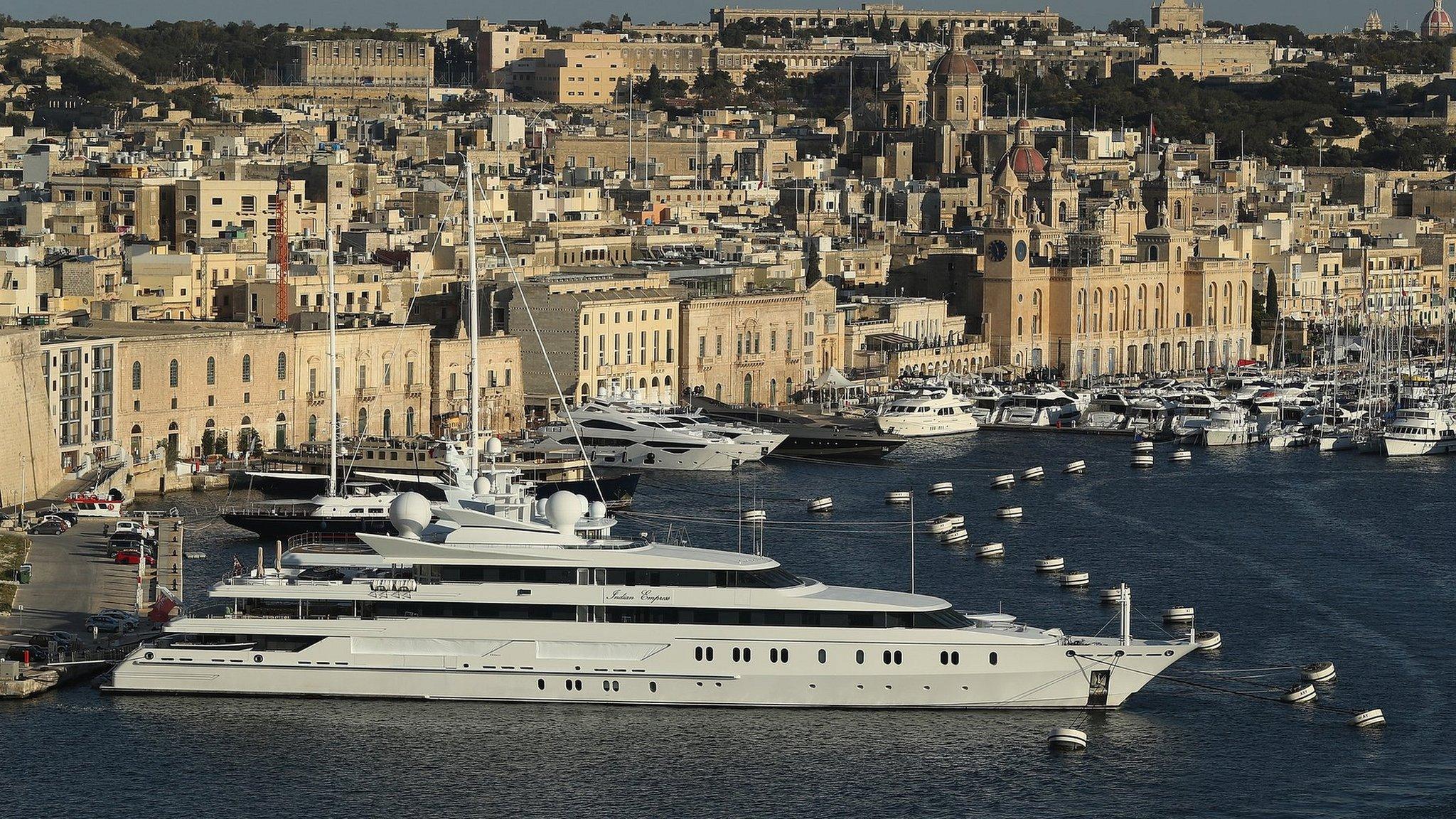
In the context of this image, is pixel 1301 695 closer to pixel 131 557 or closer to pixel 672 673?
pixel 672 673

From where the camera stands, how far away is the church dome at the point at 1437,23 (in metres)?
187

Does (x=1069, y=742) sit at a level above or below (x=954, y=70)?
below

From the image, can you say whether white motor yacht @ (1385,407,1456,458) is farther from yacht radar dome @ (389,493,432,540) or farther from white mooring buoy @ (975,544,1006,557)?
yacht radar dome @ (389,493,432,540)

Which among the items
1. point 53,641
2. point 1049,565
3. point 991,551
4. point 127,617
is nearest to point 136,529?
point 127,617

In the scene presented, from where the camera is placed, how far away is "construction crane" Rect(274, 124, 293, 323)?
62.0 metres

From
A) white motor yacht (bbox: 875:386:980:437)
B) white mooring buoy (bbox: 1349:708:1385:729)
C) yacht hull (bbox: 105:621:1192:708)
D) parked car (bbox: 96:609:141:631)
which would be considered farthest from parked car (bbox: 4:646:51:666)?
white motor yacht (bbox: 875:386:980:437)

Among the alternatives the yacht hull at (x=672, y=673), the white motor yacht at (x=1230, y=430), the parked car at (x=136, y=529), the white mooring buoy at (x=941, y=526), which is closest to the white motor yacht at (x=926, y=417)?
the white motor yacht at (x=1230, y=430)

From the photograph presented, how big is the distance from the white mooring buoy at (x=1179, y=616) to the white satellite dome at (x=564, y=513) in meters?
8.65

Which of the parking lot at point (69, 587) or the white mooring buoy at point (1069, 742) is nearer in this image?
the white mooring buoy at point (1069, 742)

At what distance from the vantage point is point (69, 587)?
4069cm

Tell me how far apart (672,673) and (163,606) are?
21.4ft

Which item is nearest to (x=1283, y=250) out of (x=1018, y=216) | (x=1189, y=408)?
(x=1018, y=216)

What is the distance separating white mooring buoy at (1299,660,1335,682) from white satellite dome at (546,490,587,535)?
8.32m

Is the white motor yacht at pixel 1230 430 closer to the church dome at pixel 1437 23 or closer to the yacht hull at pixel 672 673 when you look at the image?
the yacht hull at pixel 672 673
